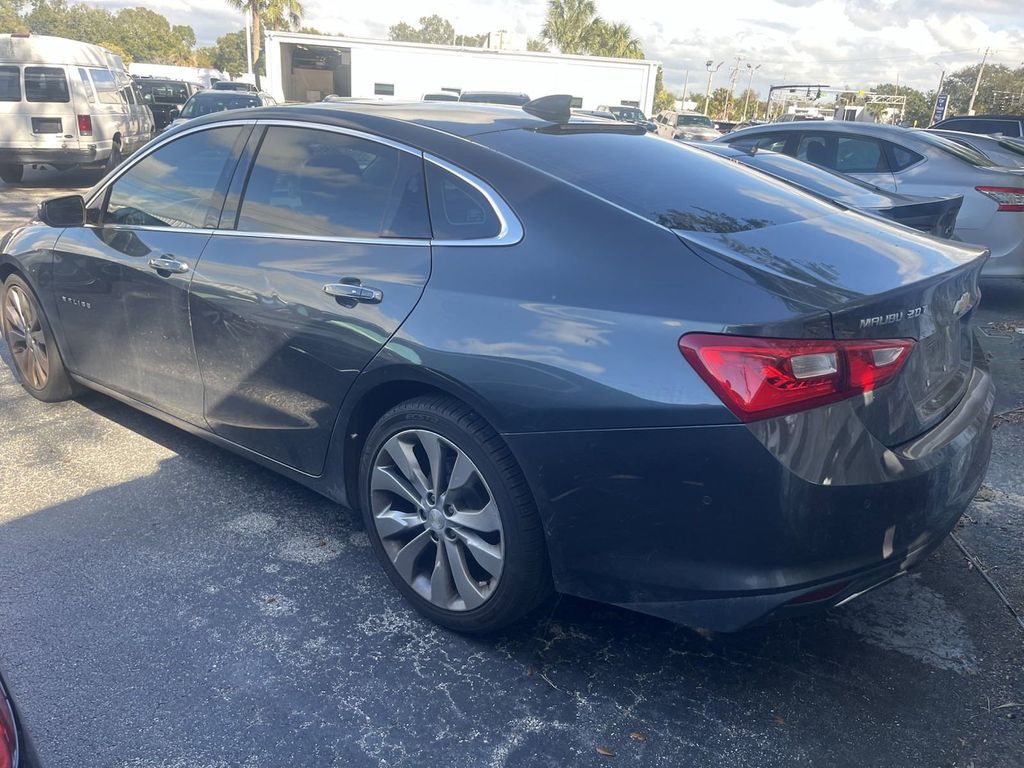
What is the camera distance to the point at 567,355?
2299 mm

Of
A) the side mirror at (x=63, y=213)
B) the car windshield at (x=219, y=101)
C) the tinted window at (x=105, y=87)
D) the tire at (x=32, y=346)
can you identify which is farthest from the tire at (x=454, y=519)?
the car windshield at (x=219, y=101)

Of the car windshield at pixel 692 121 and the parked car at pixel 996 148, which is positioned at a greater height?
the parked car at pixel 996 148

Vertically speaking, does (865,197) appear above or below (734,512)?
above

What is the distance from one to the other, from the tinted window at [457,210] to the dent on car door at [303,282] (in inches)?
1.8

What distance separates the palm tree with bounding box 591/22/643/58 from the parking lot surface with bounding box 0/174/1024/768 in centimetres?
5984

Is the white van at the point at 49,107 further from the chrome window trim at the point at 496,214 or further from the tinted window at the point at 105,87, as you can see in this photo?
the chrome window trim at the point at 496,214

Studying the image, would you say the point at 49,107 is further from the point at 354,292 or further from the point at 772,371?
the point at 772,371

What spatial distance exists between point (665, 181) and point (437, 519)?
4.49 ft

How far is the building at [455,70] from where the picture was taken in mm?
29078

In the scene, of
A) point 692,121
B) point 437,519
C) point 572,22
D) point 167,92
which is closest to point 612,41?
point 572,22

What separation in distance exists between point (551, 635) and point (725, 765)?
2.40 ft

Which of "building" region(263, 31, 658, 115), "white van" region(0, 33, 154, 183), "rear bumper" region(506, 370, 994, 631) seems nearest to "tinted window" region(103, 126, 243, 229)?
"rear bumper" region(506, 370, 994, 631)

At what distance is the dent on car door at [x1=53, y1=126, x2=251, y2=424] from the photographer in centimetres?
352

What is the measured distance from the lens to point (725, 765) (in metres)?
2.27
